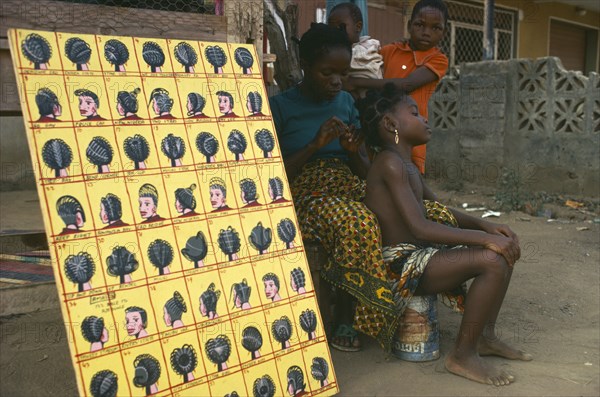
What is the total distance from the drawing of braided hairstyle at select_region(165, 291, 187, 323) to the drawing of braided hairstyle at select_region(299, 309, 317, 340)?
1.58ft

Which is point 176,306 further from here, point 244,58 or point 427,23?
point 427,23

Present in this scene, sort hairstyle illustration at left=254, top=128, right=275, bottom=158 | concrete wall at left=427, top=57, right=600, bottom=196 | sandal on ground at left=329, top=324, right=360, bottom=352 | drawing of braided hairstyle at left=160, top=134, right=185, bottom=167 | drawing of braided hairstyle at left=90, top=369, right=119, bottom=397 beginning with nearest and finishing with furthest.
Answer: drawing of braided hairstyle at left=90, top=369, right=119, bottom=397 → drawing of braided hairstyle at left=160, top=134, right=185, bottom=167 → hairstyle illustration at left=254, top=128, right=275, bottom=158 → sandal on ground at left=329, top=324, right=360, bottom=352 → concrete wall at left=427, top=57, right=600, bottom=196

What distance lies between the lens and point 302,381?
7.23ft

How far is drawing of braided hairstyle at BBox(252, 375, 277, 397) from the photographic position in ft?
6.89

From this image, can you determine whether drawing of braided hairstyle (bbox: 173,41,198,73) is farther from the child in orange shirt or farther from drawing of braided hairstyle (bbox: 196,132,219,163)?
the child in orange shirt

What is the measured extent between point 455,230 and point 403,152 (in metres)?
0.46

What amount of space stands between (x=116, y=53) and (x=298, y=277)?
1.08 meters

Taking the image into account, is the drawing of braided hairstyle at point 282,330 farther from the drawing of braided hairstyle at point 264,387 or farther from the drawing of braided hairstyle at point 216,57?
the drawing of braided hairstyle at point 216,57

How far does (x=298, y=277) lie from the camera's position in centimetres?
231

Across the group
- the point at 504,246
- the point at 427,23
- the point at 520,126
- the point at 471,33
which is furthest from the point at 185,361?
the point at 471,33

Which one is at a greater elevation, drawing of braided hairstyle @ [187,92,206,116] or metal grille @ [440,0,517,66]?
metal grille @ [440,0,517,66]

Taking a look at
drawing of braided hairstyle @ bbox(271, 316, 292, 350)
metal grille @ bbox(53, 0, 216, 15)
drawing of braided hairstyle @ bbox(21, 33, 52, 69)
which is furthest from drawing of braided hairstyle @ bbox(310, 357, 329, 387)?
metal grille @ bbox(53, 0, 216, 15)

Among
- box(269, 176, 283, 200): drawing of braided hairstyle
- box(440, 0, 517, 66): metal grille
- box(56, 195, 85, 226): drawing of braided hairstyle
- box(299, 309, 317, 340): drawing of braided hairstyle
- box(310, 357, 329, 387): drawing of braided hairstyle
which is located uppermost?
box(440, 0, 517, 66): metal grille

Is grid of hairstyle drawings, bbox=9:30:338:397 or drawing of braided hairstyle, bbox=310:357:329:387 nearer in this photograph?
grid of hairstyle drawings, bbox=9:30:338:397
